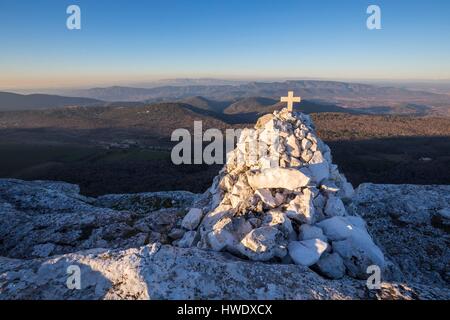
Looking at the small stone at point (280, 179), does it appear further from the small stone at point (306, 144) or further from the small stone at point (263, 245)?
the small stone at point (263, 245)

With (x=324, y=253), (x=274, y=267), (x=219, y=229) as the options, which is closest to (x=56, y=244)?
(x=219, y=229)

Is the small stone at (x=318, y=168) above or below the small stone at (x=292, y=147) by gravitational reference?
below

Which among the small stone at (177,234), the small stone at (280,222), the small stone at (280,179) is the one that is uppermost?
the small stone at (280,179)

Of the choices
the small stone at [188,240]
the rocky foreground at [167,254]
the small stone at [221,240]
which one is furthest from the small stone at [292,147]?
the small stone at [188,240]

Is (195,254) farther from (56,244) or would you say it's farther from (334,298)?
(56,244)

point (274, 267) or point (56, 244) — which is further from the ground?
point (274, 267)

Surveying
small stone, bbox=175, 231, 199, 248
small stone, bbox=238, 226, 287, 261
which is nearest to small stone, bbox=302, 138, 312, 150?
small stone, bbox=238, 226, 287, 261
